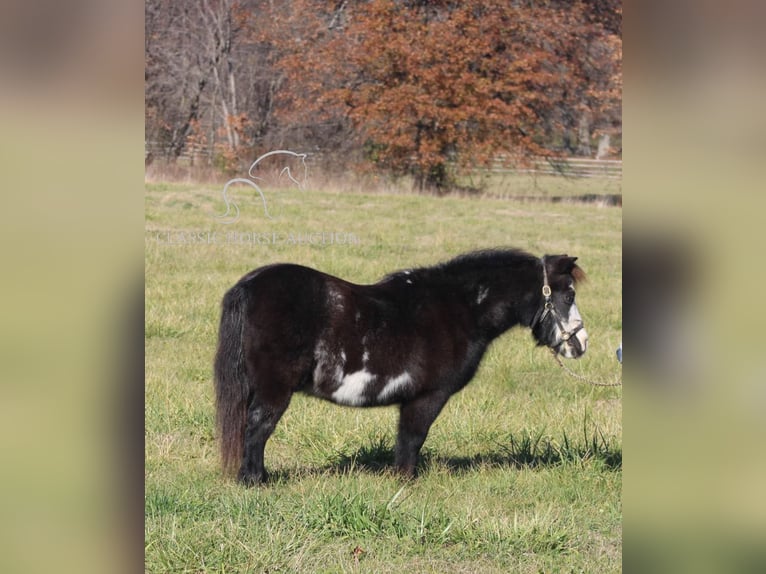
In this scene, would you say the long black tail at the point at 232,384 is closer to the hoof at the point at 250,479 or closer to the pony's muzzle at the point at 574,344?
the hoof at the point at 250,479

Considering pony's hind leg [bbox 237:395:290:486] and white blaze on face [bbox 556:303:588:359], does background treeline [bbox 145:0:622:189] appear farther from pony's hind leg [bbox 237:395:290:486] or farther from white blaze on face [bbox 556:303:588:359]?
pony's hind leg [bbox 237:395:290:486]

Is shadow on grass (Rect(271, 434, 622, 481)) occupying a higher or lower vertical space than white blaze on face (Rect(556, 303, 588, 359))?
lower

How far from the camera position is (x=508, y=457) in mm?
4430

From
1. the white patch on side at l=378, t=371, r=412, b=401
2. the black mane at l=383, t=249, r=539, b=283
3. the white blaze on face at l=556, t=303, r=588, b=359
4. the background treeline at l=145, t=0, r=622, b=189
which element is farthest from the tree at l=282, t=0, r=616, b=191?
the white patch on side at l=378, t=371, r=412, b=401

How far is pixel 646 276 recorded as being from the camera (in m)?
1.44

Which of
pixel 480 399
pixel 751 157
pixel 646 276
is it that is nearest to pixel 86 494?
pixel 646 276

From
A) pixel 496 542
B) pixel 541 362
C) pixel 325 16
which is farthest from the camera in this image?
pixel 541 362

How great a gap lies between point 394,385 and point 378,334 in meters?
0.29

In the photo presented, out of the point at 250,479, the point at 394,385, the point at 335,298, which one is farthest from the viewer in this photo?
the point at 394,385

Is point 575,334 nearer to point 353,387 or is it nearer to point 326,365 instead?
point 353,387

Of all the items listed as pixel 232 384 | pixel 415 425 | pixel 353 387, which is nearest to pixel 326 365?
pixel 353 387

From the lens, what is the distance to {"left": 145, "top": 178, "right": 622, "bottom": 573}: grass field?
11.0ft

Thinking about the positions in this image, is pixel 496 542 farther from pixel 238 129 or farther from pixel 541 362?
pixel 238 129

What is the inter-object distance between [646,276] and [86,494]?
3.69 feet
